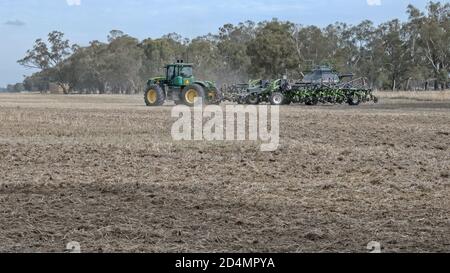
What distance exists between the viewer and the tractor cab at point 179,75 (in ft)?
105

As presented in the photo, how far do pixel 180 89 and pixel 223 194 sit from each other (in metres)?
23.8

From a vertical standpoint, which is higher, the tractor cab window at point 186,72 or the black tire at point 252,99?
the tractor cab window at point 186,72

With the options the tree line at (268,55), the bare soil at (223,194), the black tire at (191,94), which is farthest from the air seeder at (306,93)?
the tree line at (268,55)

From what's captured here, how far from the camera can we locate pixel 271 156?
12.2 metres

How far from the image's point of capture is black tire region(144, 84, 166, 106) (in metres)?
32.3

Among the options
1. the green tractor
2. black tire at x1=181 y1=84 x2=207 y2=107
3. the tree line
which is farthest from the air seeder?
the tree line

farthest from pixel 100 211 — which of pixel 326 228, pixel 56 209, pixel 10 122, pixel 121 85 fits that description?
pixel 121 85

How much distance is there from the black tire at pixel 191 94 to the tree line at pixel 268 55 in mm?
41720

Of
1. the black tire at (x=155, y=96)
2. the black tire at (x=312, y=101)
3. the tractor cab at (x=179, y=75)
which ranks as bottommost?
→ the black tire at (x=312, y=101)

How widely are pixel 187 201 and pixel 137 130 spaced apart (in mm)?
9645

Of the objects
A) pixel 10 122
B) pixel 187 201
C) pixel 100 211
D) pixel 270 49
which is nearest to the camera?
pixel 100 211

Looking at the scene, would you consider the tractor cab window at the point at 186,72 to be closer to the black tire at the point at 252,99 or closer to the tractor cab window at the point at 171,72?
the tractor cab window at the point at 171,72

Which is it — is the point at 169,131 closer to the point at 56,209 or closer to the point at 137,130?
the point at 137,130

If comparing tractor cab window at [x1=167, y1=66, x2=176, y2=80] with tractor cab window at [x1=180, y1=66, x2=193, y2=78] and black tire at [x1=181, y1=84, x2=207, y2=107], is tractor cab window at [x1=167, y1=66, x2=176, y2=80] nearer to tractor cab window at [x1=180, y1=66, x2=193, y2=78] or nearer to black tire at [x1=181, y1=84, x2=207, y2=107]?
tractor cab window at [x1=180, y1=66, x2=193, y2=78]
